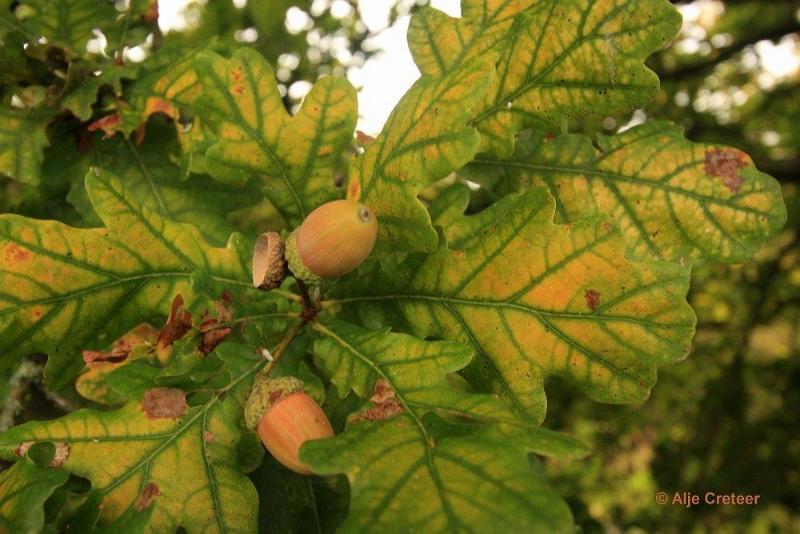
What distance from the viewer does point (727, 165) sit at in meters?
1.14

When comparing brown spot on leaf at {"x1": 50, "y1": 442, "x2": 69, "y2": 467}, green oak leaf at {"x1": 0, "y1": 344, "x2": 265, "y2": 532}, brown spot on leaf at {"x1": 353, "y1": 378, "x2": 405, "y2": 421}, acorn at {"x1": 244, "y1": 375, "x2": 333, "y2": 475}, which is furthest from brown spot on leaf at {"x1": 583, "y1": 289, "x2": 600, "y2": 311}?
brown spot on leaf at {"x1": 50, "y1": 442, "x2": 69, "y2": 467}

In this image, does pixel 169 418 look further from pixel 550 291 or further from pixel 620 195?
pixel 620 195

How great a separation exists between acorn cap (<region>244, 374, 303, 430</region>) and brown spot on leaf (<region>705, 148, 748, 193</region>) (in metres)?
0.76

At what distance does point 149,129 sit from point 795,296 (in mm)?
3241

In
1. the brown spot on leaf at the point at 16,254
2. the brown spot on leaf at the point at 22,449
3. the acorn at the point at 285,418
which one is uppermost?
the brown spot on leaf at the point at 16,254

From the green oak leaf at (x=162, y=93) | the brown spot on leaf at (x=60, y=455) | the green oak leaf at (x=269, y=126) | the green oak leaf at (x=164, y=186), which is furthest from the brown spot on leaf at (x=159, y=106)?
the brown spot on leaf at (x=60, y=455)

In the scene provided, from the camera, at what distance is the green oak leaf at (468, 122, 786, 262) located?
111 cm

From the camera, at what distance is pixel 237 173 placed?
3.68ft

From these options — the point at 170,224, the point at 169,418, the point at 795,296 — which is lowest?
the point at 795,296

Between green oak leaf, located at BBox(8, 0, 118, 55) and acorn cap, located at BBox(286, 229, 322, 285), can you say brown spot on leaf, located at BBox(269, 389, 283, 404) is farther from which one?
green oak leaf, located at BBox(8, 0, 118, 55)

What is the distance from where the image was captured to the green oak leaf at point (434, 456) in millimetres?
706

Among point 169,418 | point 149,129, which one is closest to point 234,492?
point 169,418

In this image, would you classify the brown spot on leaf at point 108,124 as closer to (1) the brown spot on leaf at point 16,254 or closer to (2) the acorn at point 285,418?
(1) the brown spot on leaf at point 16,254

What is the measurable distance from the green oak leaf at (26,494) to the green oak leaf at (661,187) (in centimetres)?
86
